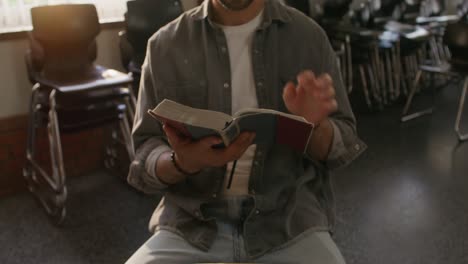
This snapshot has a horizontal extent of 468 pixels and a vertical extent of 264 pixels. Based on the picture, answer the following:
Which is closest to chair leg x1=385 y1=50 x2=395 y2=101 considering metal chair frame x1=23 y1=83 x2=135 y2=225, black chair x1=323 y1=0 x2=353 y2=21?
black chair x1=323 y1=0 x2=353 y2=21

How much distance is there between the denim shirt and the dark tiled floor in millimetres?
959

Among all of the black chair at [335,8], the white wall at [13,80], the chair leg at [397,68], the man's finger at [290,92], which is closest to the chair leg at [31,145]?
the white wall at [13,80]

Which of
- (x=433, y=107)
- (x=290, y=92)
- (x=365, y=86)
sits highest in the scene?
(x=290, y=92)

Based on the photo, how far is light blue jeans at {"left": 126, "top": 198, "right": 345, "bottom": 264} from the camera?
1043mm

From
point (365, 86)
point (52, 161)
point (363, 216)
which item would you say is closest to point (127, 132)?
point (52, 161)

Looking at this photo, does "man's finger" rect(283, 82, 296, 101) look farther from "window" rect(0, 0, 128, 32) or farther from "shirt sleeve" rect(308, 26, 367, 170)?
"window" rect(0, 0, 128, 32)

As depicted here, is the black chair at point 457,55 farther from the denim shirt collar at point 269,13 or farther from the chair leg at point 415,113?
the denim shirt collar at point 269,13

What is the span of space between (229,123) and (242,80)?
338 mm

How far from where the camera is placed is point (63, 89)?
2021 millimetres

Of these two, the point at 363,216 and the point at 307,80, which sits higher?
the point at 307,80

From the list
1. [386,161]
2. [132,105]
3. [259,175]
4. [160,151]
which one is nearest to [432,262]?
[386,161]

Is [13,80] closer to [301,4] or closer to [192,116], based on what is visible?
[192,116]

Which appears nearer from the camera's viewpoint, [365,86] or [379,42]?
[379,42]

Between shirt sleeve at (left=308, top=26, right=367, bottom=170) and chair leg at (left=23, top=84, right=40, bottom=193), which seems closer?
shirt sleeve at (left=308, top=26, right=367, bottom=170)
